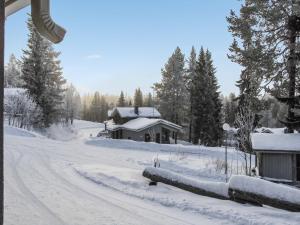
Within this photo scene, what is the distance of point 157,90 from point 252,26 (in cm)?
3828

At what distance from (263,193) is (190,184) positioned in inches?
104

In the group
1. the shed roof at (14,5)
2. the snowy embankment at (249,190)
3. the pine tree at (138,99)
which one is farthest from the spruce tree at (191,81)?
the shed roof at (14,5)

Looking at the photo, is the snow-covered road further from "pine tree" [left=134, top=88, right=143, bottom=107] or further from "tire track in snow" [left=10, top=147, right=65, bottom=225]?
"pine tree" [left=134, top=88, right=143, bottom=107]

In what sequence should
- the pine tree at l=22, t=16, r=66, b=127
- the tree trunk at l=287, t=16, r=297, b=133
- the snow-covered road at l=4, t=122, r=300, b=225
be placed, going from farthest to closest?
1. the pine tree at l=22, t=16, r=66, b=127
2. the tree trunk at l=287, t=16, r=297, b=133
3. the snow-covered road at l=4, t=122, r=300, b=225

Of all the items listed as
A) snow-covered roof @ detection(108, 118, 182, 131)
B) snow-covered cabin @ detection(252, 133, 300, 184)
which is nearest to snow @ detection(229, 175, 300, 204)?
snow-covered cabin @ detection(252, 133, 300, 184)

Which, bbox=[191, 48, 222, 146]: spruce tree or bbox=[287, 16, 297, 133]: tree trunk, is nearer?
bbox=[287, 16, 297, 133]: tree trunk

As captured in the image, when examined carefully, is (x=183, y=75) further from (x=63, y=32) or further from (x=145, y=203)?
(x=63, y=32)

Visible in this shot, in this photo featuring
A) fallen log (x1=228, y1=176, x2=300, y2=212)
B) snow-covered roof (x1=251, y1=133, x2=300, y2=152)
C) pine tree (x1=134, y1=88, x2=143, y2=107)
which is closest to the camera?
fallen log (x1=228, y1=176, x2=300, y2=212)

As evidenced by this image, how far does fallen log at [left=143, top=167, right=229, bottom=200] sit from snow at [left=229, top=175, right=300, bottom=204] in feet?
1.84

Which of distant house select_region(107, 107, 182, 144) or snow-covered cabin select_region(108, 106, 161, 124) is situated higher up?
snow-covered cabin select_region(108, 106, 161, 124)

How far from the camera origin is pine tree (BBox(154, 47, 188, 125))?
58906 mm

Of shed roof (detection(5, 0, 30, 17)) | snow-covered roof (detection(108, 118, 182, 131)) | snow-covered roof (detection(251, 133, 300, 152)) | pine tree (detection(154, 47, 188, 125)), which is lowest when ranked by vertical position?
snow-covered roof (detection(251, 133, 300, 152))

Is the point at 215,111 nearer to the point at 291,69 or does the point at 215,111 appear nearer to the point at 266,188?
the point at 291,69

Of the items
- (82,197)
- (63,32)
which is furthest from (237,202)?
(63,32)
